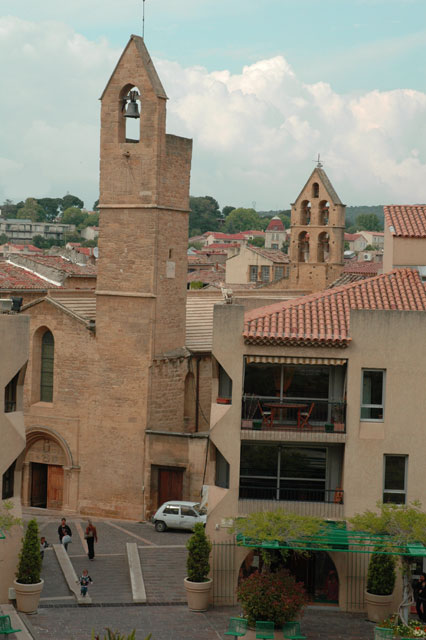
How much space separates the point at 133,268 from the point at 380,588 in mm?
17972

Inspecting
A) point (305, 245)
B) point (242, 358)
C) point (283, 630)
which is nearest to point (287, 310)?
point (242, 358)

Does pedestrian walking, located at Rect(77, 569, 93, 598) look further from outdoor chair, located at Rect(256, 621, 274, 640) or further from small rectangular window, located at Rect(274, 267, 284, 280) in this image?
small rectangular window, located at Rect(274, 267, 284, 280)

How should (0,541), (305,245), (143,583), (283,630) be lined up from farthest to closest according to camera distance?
1. (305,245)
2. (143,583)
3. (0,541)
4. (283,630)

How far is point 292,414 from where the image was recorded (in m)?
31.3

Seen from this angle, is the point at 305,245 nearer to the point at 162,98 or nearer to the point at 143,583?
the point at 162,98

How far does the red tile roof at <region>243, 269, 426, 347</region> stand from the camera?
30.5 meters

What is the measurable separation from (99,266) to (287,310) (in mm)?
13308

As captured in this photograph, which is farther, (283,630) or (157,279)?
(157,279)

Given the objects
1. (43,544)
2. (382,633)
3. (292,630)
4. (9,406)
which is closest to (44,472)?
(43,544)

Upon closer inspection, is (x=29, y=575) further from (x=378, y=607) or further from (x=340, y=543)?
(x=378, y=607)

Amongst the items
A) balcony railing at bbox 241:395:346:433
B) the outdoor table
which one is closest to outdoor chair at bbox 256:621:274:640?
balcony railing at bbox 241:395:346:433

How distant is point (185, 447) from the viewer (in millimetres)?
41344

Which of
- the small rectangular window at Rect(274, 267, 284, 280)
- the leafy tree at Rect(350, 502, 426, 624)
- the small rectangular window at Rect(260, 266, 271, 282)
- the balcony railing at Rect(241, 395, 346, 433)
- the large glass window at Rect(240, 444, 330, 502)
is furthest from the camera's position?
the small rectangular window at Rect(260, 266, 271, 282)

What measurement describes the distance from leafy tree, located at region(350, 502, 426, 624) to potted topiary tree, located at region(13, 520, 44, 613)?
9321 mm
